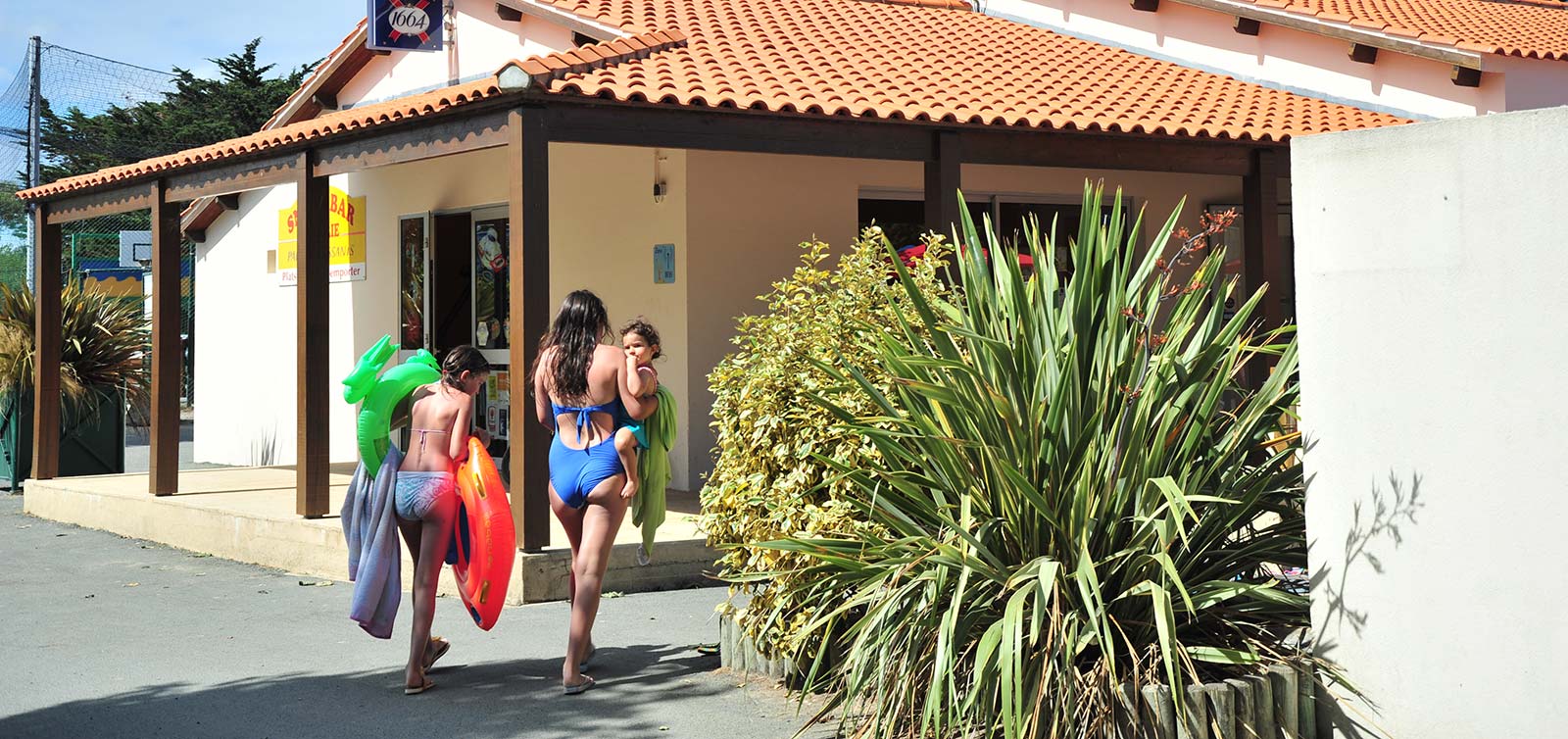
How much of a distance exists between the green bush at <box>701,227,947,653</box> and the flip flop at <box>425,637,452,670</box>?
4.24 ft

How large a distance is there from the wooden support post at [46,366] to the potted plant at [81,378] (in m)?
0.42

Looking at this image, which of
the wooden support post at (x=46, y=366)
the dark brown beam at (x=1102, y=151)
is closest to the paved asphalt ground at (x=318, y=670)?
the dark brown beam at (x=1102, y=151)

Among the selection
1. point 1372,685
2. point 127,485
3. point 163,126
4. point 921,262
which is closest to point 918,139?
point 921,262

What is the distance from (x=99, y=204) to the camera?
42.3ft

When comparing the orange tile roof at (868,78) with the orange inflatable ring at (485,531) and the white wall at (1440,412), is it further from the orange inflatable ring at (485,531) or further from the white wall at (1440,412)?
the white wall at (1440,412)

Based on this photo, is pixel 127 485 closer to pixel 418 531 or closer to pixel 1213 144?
pixel 418 531

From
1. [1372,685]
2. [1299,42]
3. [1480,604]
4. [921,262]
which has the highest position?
[1299,42]

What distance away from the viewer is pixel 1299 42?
14.7 meters

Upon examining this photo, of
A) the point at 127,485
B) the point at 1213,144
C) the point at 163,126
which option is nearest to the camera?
the point at 1213,144

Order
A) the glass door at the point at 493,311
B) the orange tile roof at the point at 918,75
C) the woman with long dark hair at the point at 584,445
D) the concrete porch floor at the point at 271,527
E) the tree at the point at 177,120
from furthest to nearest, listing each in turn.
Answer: the tree at the point at 177,120 → the glass door at the point at 493,311 → the orange tile roof at the point at 918,75 → the concrete porch floor at the point at 271,527 → the woman with long dark hair at the point at 584,445

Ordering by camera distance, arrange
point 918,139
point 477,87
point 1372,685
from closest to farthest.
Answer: point 1372,685
point 477,87
point 918,139

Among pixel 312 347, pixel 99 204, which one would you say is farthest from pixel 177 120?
pixel 312 347

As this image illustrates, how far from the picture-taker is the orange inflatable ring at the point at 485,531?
604cm

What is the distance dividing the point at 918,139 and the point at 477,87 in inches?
121
